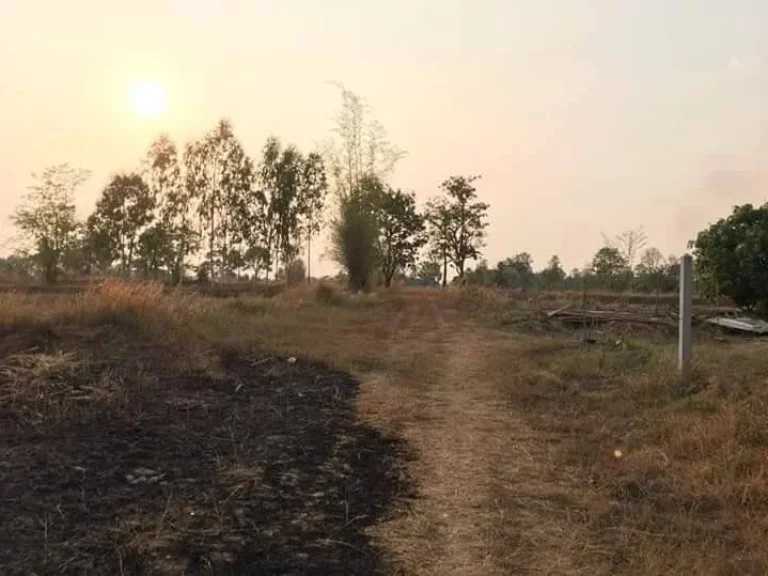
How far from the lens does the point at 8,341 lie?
9.27 metres

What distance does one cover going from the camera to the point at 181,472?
16.4ft

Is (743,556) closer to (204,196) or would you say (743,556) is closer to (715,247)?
(715,247)

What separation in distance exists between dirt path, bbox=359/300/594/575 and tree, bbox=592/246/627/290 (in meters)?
31.6

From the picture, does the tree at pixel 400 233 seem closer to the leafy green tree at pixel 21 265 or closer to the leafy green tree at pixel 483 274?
the leafy green tree at pixel 483 274

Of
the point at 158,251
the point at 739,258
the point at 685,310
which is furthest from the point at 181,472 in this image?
the point at 158,251

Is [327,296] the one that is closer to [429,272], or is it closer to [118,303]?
[118,303]

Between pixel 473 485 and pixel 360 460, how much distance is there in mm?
938

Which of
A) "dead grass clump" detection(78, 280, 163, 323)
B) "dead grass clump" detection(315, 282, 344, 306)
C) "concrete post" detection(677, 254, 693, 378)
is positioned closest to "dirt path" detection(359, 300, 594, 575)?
"concrete post" detection(677, 254, 693, 378)

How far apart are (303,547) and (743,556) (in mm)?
2152

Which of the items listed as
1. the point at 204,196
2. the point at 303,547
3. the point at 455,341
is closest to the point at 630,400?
the point at 303,547

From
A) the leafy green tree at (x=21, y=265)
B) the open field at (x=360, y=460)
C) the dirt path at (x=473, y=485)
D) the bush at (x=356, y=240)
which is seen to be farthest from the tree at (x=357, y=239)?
the dirt path at (x=473, y=485)

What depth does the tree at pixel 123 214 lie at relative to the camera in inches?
1587

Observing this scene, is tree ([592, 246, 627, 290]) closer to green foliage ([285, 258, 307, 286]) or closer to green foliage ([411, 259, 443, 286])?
green foliage ([411, 259, 443, 286])

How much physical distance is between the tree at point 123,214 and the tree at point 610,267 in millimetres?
23660
